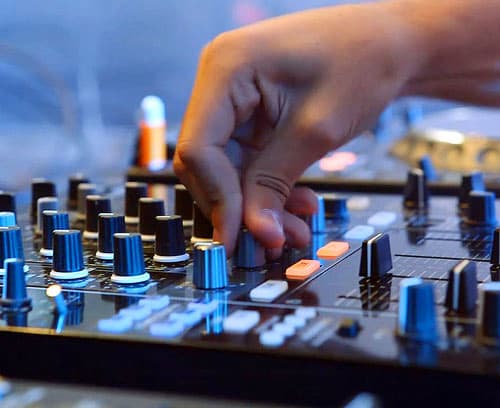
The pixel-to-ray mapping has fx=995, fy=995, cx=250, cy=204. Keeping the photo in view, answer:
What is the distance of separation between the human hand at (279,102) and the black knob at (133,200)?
6.6 inches

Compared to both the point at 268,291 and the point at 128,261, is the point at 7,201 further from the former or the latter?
the point at 268,291

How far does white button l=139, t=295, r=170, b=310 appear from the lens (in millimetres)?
874

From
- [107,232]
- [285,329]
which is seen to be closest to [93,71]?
[107,232]

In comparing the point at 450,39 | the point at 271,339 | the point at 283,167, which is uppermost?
the point at 450,39

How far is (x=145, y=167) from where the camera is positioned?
2.09m

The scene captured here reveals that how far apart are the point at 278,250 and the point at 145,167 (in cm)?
101

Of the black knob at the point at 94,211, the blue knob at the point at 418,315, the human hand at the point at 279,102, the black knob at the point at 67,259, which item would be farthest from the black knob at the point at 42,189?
the blue knob at the point at 418,315

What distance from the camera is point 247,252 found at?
1.08 meters

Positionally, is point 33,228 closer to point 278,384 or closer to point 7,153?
point 278,384

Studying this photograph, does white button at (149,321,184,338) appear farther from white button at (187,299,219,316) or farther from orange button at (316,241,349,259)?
orange button at (316,241,349,259)

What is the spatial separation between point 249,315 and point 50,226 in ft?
1.24

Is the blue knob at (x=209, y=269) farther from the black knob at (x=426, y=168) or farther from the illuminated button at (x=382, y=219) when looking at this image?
the black knob at (x=426, y=168)

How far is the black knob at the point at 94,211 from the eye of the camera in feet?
4.08

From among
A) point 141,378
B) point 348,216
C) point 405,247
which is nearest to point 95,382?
point 141,378
